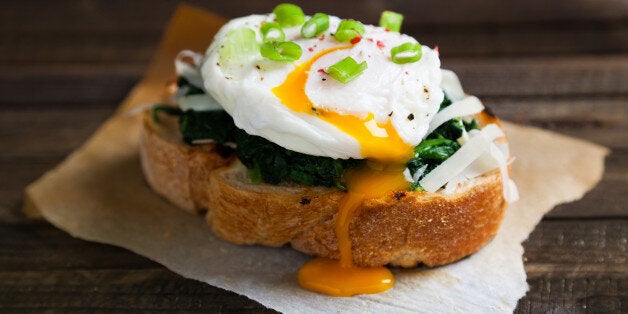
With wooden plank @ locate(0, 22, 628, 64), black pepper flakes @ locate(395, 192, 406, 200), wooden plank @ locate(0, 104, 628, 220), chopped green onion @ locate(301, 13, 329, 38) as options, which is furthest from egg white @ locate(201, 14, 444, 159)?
wooden plank @ locate(0, 22, 628, 64)

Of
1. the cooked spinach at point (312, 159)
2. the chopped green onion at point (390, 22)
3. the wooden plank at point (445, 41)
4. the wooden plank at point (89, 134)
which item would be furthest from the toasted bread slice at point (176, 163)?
the wooden plank at point (445, 41)

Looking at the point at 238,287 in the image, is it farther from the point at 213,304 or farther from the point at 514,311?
the point at 514,311

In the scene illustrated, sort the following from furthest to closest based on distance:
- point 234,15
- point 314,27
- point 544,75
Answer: point 234,15, point 544,75, point 314,27

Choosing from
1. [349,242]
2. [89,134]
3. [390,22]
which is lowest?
[89,134]

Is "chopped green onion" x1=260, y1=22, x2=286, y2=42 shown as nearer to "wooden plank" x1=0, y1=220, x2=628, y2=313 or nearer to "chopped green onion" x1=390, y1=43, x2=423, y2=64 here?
"chopped green onion" x1=390, y1=43, x2=423, y2=64

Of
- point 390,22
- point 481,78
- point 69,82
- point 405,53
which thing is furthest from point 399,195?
point 69,82

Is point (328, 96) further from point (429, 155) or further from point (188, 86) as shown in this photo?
point (188, 86)
